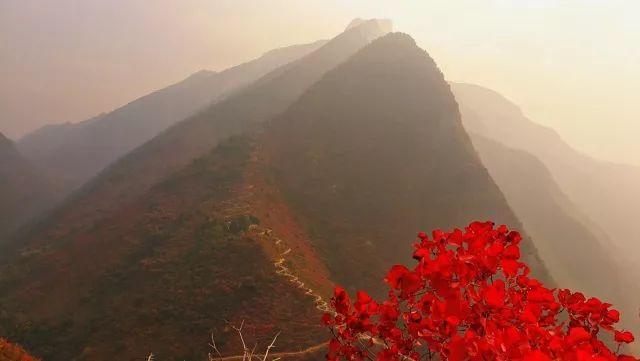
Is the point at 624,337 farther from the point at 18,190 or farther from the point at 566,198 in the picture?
the point at 18,190

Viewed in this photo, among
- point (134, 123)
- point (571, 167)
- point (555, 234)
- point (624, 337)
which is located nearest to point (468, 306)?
point (624, 337)

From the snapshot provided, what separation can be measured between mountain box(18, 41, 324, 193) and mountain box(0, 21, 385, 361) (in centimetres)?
8422

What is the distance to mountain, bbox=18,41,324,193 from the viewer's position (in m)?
147

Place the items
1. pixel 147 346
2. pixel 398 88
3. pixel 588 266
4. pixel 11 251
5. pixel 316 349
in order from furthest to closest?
pixel 588 266 → pixel 398 88 → pixel 11 251 → pixel 147 346 → pixel 316 349

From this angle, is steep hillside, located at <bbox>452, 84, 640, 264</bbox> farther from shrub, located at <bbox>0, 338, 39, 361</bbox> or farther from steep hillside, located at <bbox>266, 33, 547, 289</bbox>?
shrub, located at <bbox>0, 338, 39, 361</bbox>

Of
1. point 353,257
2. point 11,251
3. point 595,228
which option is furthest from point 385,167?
point 595,228

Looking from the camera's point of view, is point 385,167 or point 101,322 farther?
point 385,167

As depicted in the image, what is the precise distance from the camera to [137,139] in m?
155

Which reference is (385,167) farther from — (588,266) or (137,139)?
(137,139)

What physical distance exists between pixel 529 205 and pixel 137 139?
119 metres

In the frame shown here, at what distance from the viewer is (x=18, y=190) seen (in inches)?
4500

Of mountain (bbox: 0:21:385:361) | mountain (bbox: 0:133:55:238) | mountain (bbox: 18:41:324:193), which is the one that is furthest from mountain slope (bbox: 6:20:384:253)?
Result: mountain (bbox: 18:41:324:193)

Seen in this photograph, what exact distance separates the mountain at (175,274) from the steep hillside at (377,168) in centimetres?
432

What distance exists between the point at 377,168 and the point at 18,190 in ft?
316
